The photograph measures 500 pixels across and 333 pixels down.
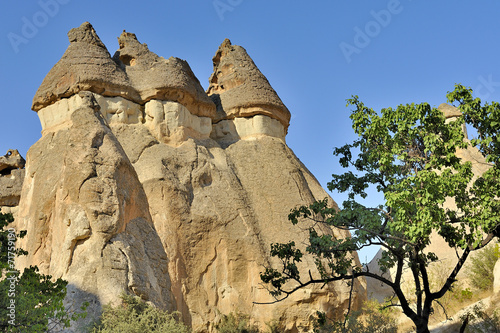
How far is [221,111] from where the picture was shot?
25812mm

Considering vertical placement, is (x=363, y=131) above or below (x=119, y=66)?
below

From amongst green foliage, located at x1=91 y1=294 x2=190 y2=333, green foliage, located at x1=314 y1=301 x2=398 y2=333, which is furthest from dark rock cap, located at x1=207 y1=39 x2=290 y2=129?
green foliage, located at x1=91 y1=294 x2=190 y2=333

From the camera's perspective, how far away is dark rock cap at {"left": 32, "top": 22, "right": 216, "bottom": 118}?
21922 mm

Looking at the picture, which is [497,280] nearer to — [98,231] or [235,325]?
[235,325]

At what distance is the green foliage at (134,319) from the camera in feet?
43.3

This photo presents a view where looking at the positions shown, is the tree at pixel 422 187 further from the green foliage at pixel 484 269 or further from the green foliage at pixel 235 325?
the green foliage at pixel 484 269

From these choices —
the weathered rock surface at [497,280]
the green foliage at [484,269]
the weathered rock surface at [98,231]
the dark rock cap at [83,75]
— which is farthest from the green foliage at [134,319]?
the green foliage at [484,269]

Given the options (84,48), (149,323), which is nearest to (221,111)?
(84,48)

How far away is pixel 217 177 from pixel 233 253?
136 inches

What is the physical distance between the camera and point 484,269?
24.4 meters

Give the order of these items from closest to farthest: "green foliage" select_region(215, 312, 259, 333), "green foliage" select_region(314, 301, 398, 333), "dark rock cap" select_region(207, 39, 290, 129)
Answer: "green foliage" select_region(314, 301, 398, 333) → "green foliage" select_region(215, 312, 259, 333) → "dark rock cap" select_region(207, 39, 290, 129)

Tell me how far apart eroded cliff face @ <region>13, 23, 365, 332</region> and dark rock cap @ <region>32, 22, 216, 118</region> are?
2.2 inches

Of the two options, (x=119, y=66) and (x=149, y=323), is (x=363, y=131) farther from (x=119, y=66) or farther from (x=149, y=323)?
(x=119, y=66)

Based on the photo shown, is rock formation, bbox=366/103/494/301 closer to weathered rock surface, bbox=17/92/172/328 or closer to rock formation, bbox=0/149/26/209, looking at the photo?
weathered rock surface, bbox=17/92/172/328
